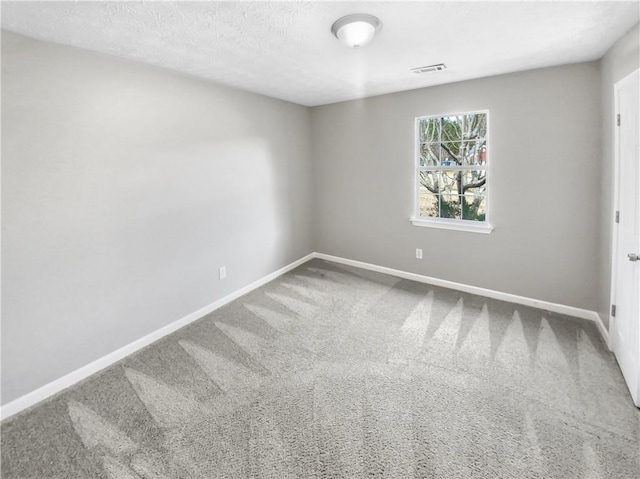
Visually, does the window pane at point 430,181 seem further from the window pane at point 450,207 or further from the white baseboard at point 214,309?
the white baseboard at point 214,309

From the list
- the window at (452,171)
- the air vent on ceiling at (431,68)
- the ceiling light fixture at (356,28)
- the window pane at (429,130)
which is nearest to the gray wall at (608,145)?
the window at (452,171)

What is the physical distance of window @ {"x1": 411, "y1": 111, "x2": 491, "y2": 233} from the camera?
3.46 m

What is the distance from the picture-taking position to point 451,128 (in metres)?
3.61

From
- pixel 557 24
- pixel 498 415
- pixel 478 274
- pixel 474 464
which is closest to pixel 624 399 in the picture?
pixel 498 415

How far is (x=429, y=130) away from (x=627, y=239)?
7.24 feet

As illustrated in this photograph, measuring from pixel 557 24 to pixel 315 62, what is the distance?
1637 mm

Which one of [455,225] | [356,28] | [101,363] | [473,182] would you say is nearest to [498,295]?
[455,225]

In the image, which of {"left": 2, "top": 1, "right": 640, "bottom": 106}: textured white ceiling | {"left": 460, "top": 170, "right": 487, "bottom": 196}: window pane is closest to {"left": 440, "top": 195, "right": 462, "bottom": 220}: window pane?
{"left": 460, "top": 170, "right": 487, "bottom": 196}: window pane

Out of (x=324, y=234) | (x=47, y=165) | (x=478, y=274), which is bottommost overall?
(x=478, y=274)

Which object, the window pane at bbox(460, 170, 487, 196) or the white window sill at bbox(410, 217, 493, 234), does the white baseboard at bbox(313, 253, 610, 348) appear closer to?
the white window sill at bbox(410, 217, 493, 234)

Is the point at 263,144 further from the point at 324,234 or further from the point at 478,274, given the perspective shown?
the point at 478,274

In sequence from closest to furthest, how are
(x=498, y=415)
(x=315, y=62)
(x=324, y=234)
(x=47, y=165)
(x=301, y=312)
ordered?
(x=498, y=415) < (x=47, y=165) < (x=315, y=62) < (x=301, y=312) < (x=324, y=234)

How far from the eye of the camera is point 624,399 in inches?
77.6

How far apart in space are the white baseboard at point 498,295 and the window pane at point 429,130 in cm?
164
